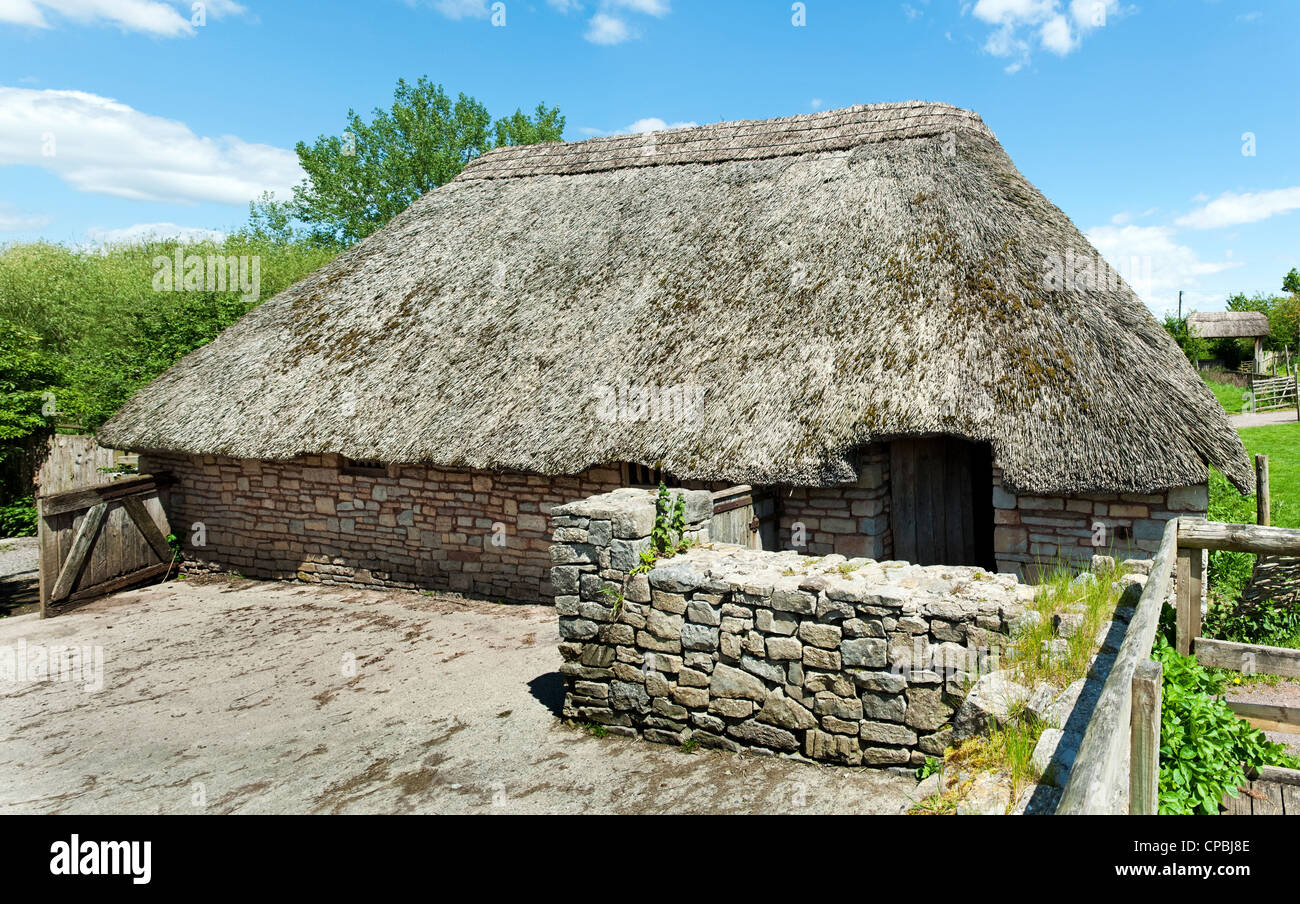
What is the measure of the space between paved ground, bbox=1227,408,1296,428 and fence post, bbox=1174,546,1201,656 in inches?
797

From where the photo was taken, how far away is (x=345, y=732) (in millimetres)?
6188

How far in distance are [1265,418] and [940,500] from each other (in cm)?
2066

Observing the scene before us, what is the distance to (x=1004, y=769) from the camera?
140 inches

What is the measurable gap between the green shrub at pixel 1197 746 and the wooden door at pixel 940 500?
400cm

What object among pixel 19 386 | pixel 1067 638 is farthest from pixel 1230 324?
pixel 19 386

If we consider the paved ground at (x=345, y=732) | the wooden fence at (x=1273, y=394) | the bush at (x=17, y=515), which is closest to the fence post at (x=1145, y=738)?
the paved ground at (x=345, y=732)

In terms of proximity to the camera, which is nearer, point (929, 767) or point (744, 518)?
point (929, 767)

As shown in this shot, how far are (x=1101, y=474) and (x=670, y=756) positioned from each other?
424 centimetres

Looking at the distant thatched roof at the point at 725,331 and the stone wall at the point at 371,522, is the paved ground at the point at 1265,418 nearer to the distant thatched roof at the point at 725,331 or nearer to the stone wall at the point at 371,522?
the distant thatched roof at the point at 725,331

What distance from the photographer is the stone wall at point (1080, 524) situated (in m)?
6.79

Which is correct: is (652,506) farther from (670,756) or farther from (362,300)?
(362,300)

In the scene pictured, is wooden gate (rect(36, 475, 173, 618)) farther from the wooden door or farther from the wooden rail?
the wooden rail

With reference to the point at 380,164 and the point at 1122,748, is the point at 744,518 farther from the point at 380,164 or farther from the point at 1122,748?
the point at 380,164
